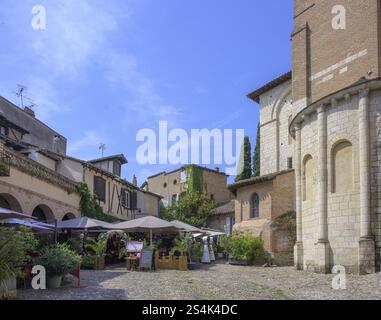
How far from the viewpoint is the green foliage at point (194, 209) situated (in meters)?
40.7

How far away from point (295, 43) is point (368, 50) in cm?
542

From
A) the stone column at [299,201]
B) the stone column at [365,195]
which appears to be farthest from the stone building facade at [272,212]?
the stone column at [365,195]

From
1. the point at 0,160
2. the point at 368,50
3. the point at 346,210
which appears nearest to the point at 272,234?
the point at 346,210

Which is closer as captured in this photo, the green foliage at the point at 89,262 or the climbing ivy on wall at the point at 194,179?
the green foliage at the point at 89,262

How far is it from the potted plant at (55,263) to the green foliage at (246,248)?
14.0 metres

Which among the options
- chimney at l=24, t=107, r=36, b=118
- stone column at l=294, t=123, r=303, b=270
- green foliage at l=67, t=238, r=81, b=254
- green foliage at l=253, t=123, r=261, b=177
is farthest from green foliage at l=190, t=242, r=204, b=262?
chimney at l=24, t=107, r=36, b=118

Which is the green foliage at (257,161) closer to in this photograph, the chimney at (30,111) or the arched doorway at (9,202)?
the chimney at (30,111)

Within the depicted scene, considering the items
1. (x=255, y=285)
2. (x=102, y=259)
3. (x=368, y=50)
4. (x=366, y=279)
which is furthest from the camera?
(x=368, y=50)

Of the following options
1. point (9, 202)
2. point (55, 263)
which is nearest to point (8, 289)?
point (55, 263)

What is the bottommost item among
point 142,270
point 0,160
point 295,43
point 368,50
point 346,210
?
point 142,270

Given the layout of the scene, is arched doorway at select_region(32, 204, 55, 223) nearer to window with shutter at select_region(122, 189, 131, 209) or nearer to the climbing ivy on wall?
window with shutter at select_region(122, 189, 131, 209)

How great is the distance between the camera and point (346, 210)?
1823cm

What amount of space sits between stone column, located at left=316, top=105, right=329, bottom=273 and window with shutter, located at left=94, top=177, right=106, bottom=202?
1739cm
